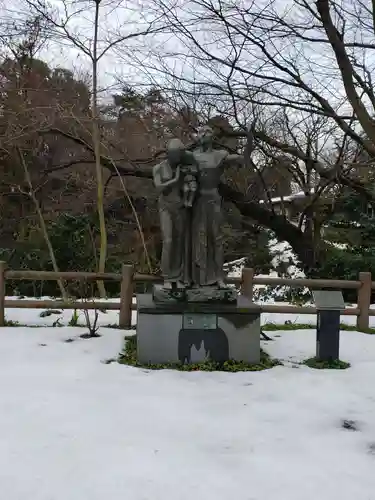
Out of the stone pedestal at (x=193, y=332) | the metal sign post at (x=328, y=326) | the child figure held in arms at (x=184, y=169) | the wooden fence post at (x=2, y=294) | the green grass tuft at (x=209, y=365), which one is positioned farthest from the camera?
the wooden fence post at (x=2, y=294)

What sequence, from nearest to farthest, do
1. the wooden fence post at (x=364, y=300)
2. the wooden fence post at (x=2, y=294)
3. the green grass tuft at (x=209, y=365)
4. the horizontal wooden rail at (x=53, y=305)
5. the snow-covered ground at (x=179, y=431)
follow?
the snow-covered ground at (x=179, y=431)
the green grass tuft at (x=209, y=365)
the wooden fence post at (x=2, y=294)
the horizontal wooden rail at (x=53, y=305)
the wooden fence post at (x=364, y=300)

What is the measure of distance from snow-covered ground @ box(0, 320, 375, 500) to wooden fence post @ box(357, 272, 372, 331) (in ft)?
7.41

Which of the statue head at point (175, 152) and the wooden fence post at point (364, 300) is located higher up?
the statue head at point (175, 152)

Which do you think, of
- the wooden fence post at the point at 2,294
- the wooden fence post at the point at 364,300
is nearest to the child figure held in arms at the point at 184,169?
the wooden fence post at the point at 2,294

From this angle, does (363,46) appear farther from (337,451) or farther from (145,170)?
(337,451)

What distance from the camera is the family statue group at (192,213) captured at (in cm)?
524

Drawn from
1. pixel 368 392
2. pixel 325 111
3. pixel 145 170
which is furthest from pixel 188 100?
pixel 368 392

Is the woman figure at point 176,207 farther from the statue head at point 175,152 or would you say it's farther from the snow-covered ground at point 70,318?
the snow-covered ground at point 70,318

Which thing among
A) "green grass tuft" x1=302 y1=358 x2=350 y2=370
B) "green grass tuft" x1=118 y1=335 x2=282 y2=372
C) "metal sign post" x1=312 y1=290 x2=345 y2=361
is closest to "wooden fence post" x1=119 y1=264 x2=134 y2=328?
"green grass tuft" x1=118 y1=335 x2=282 y2=372

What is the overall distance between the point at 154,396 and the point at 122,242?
913 cm

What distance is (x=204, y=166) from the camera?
17.1 ft

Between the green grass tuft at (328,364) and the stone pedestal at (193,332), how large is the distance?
24.1 inches

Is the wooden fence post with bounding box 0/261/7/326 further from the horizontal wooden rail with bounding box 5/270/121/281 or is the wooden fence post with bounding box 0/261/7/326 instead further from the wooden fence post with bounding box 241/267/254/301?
the wooden fence post with bounding box 241/267/254/301

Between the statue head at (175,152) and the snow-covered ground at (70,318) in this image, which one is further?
the snow-covered ground at (70,318)
